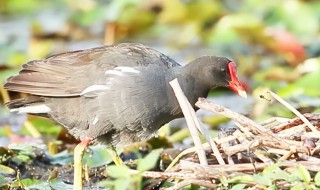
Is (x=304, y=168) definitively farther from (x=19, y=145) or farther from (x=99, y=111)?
(x=19, y=145)

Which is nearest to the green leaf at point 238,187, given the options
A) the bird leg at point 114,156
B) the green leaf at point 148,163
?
the green leaf at point 148,163

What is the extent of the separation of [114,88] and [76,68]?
332mm

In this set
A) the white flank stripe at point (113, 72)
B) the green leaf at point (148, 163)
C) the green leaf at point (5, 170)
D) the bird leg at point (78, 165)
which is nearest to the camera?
the green leaf at point (148, 163)

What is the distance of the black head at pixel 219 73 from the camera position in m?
4.75

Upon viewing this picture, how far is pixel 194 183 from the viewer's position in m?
4.04

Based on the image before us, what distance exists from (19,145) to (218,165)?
1.57 meters

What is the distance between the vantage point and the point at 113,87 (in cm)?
483

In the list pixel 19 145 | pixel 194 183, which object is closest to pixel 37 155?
pixel 19 145

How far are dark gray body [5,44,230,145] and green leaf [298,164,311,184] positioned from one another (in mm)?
970

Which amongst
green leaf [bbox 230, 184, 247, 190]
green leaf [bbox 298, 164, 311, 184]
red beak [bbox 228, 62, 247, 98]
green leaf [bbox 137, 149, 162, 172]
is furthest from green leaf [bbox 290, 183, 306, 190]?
red beak [bbox 228, 62, 247, 98]

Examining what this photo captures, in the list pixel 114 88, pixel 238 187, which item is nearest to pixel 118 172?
pixel 238 187

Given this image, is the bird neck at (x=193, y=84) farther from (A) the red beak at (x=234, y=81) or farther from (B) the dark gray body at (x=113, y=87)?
(A) the red beak at (x=234, y=81)

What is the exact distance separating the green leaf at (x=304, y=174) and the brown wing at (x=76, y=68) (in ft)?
4.05

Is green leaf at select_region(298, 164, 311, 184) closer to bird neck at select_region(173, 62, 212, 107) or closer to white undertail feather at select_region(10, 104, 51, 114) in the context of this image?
bird neck at select_region(173, 62, 212, 107)
